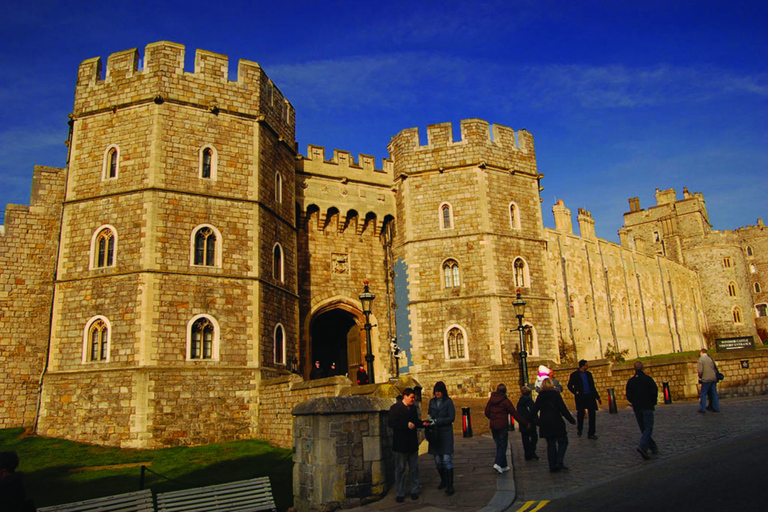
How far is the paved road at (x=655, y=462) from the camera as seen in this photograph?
767 centimetres

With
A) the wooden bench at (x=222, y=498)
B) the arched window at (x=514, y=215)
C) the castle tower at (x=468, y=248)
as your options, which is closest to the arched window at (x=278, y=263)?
the castle tower at (x=468, y=248)

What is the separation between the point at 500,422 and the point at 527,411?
1.32 metres

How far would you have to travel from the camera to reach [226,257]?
1905 cm

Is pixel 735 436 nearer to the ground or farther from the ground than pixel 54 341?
nearer to the ground

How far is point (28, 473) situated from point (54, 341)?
535cm

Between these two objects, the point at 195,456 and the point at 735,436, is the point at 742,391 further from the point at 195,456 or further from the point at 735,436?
the point at 195,456

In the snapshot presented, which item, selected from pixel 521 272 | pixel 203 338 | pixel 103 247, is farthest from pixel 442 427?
pixel 521 272

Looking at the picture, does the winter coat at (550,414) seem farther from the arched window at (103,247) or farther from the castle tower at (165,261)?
the arched window at (103,247)

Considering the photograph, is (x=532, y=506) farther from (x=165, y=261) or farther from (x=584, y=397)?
(x=165, y=261)

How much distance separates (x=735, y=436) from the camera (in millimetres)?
10625

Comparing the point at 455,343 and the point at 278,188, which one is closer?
the point at 278,188

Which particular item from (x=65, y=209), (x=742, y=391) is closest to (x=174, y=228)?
(x=65, y=209)

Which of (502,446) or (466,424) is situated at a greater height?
(466,424)

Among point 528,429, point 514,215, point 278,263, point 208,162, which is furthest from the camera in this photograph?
point 514,215
